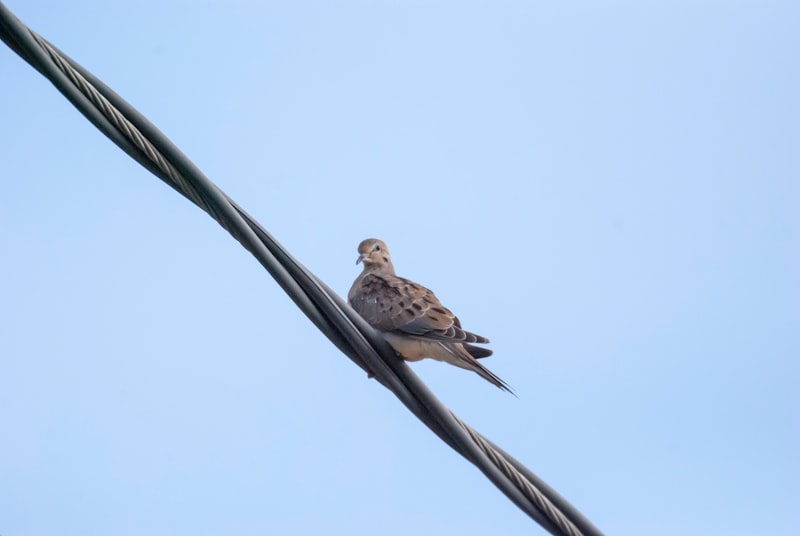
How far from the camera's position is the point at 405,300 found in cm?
608

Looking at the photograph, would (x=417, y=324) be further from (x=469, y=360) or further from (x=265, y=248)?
(x=265, y=248)

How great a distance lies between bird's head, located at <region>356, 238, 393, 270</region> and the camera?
7711 mm

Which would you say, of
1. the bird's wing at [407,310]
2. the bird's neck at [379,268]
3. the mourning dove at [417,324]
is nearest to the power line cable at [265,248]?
the mourning dove at [417,324]

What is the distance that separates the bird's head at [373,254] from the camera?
771 cm

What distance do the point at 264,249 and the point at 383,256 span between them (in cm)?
446

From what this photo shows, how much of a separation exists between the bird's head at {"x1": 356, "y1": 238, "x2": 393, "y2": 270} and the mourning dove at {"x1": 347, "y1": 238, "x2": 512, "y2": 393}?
1.04 m

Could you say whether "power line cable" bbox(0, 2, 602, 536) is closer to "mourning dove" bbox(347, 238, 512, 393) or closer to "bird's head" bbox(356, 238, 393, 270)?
"mourning dove" bbox(347, 238, 512, 393)

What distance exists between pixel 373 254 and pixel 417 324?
199cm

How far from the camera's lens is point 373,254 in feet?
25.5

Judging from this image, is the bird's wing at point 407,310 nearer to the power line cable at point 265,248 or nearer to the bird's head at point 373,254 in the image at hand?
the bird's head at point 373,254

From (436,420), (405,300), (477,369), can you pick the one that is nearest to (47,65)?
(436,420)

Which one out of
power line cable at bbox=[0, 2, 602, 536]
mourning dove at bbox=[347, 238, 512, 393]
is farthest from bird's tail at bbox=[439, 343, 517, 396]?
power line cable at bbox=[0, 2, 602, 536]

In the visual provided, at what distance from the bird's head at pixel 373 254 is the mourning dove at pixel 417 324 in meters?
1.04

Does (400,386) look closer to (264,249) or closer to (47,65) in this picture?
(264,249)
